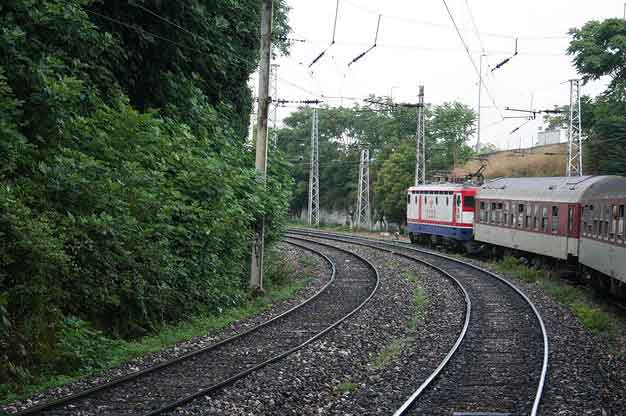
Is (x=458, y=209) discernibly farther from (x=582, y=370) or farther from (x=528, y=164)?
(x=528, y=164)

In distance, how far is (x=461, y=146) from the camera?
65.1 meters

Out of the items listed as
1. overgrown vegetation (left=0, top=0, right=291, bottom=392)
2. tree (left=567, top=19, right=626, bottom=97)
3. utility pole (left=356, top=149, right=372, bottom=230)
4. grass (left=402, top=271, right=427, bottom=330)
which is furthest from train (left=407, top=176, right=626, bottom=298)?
tree (left=567, top=19, right=626, bottom=97)

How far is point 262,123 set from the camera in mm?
18172

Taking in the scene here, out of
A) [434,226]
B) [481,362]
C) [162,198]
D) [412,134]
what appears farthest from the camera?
[412,134]

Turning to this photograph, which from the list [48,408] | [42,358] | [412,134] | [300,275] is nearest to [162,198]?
[42,358]

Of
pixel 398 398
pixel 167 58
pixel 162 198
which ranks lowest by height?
pixel 398 398

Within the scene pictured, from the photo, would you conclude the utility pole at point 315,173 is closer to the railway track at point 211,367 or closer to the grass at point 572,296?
the grass at point 572,296

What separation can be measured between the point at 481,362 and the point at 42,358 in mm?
6282

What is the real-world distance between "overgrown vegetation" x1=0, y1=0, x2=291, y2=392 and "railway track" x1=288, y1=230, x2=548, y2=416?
473 centimetres

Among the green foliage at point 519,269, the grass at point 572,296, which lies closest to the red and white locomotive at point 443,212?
the green foliage at point 519,269

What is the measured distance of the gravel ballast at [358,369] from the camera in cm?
871

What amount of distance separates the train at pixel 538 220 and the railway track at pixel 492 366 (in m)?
2.15

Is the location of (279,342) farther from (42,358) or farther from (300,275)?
(300,275)

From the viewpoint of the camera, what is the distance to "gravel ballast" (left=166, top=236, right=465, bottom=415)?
871cm
